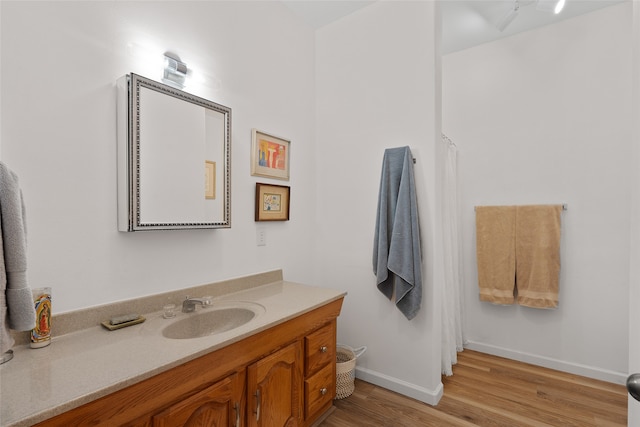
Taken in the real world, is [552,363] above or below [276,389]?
below

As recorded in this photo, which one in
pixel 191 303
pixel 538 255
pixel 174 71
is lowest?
pixel 191 303

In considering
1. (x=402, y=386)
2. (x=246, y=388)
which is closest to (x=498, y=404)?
(x=402, y=386)

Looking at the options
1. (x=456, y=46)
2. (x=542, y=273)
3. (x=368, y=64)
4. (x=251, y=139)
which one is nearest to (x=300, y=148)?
(x=251, y=139)

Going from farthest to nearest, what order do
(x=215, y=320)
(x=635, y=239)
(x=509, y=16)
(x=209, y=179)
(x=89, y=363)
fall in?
(x=509, y=16) < (x=209, y=179) < (x=215, y=320) < (x=89, y=363) < (x=635, y=239)

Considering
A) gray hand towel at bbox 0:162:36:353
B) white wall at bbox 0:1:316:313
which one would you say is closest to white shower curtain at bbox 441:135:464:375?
white wall at bbox 0:1:316:313

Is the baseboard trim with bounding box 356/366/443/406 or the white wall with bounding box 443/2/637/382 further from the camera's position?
the white wall with bounding box 443/2/637/382

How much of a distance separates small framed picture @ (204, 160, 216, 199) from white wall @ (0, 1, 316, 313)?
0.68 feet

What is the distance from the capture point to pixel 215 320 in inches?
62.6

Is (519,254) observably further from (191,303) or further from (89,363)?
(89,363)

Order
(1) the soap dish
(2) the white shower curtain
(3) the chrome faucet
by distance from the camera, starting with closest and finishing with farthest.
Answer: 1. (1) the soap dish
2. (3) the chrome faucet
3. (2) the white shower curtain

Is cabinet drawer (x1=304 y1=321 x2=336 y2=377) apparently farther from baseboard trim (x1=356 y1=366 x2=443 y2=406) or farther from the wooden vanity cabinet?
baseboard trim (x1=356 y1=366 x2=443 y2=406)

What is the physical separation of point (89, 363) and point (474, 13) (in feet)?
10.5

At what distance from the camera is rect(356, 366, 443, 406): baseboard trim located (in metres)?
2.06

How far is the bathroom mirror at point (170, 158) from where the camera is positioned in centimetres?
138
